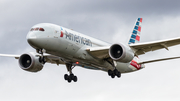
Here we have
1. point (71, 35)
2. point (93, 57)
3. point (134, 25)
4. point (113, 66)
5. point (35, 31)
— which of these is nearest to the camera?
point (35, 31)

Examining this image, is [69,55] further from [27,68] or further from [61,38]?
[27,68]

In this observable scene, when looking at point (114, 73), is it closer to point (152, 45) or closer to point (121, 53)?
point (121, 53)

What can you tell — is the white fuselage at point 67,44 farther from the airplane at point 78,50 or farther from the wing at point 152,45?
the wing at point 152,45

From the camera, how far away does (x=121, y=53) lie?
3553cm

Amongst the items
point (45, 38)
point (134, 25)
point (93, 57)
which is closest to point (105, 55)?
point (93, 57)

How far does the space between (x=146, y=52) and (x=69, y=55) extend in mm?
9169

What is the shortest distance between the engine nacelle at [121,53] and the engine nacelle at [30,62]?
8.45 meters

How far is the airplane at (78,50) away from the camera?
32906 mm

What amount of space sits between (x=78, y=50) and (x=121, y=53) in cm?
438

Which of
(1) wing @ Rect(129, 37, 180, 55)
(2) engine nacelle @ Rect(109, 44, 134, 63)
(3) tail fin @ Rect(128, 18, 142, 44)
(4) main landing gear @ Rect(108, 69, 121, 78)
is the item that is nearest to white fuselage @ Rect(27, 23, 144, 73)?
(4) main landing gear @ Rect(108, 69, 121, 78)

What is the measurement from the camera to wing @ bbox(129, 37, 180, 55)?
115ft

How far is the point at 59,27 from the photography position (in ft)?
112

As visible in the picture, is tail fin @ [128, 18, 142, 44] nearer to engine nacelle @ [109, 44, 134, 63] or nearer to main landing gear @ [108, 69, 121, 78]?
main landing gear @ [108, 69, 121, 78]

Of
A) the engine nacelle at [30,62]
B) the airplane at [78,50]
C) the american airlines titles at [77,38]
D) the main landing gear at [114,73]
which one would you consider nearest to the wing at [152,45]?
the airplane at [78,50]
